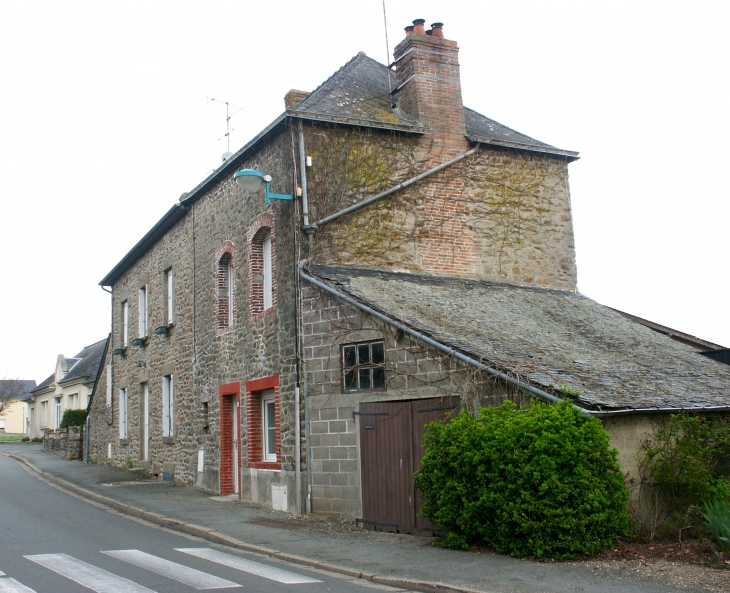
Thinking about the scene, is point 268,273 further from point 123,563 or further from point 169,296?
point 123,563

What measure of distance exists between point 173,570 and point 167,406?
476 inches

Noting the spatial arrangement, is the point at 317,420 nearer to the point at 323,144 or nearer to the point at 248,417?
the point at 248,417

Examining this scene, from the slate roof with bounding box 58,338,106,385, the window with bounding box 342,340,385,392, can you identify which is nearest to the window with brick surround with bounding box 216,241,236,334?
the window with bounding box 342,340,385,392

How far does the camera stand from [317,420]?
480 inches

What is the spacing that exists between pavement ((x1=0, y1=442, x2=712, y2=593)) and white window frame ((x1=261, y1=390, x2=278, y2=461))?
3.21ft

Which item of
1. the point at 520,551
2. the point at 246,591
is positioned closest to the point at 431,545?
the point at 520,551

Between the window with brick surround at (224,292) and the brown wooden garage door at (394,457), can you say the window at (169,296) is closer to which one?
the window with brick surround at (224,292)

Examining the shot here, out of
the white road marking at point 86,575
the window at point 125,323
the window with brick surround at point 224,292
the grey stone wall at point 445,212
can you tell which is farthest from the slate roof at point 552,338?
the window at point 125,323

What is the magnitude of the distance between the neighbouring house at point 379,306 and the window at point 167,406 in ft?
0.91

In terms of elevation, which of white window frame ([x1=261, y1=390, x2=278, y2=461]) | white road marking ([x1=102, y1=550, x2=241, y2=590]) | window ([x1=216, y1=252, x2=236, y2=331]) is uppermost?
window ([x1=216, y1=252, x2=236, y2=331])

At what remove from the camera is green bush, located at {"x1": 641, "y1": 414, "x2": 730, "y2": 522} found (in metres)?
8.84

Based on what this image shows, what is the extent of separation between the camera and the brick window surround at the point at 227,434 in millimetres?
15742

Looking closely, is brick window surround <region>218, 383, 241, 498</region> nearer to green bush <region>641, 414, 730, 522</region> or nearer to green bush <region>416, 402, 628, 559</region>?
green bush <region>416, 402, 628, 559</region>

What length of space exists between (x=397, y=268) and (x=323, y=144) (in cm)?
255
